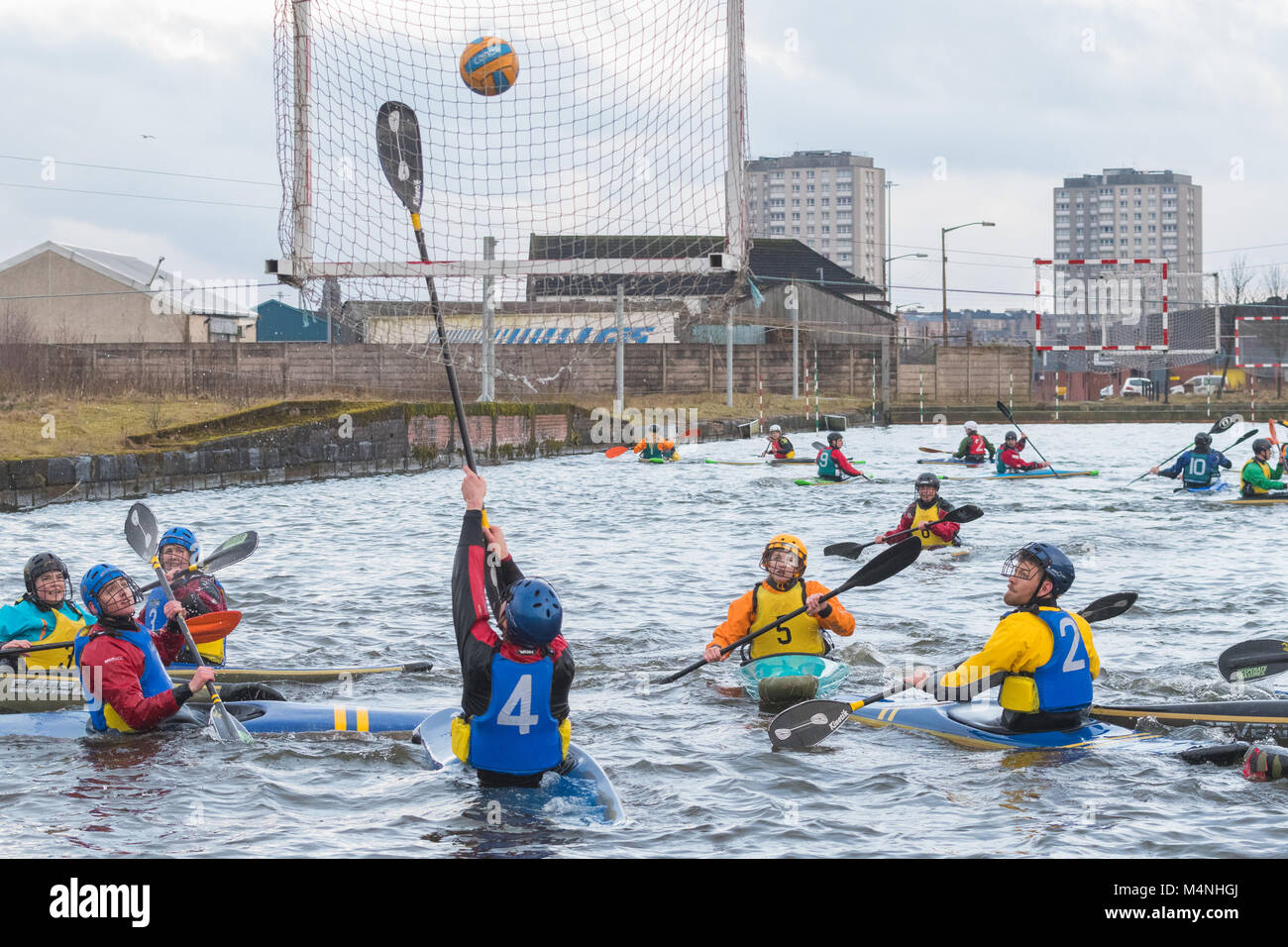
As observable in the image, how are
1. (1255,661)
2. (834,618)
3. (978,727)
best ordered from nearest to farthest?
(1255,661) < (978,727) < (834,618)

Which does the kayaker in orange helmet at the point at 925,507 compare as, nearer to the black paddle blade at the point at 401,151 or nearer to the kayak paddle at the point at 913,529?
the kayak paddle at the point at 913,529

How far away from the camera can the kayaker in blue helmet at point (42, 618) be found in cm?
778

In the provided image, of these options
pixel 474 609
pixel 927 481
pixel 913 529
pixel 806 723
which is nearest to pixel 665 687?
pixel 806 723

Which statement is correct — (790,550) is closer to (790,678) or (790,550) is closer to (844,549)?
(790,678)

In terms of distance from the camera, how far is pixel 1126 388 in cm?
5628

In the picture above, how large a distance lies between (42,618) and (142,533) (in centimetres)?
104

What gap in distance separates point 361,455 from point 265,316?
1646 inches

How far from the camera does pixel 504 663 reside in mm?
5660

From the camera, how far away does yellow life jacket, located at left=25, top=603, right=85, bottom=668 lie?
25.4 ft

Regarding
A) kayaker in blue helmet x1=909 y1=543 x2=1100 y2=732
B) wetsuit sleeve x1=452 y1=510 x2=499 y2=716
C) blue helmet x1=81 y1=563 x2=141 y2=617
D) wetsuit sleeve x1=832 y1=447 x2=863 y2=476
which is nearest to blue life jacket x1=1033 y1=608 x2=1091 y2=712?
kayaker in blue helmet x1=909 y1=543 x2=1100 y2=732

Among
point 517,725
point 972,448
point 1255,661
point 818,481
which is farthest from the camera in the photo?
point 972,448

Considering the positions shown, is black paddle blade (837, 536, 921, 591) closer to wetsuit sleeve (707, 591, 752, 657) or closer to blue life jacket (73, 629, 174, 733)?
wetsuit sleeve (707, 591, 752, 657)

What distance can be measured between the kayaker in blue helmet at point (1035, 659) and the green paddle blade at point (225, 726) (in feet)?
11.9

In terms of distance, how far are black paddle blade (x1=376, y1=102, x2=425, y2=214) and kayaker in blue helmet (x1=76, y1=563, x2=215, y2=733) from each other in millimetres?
2502
